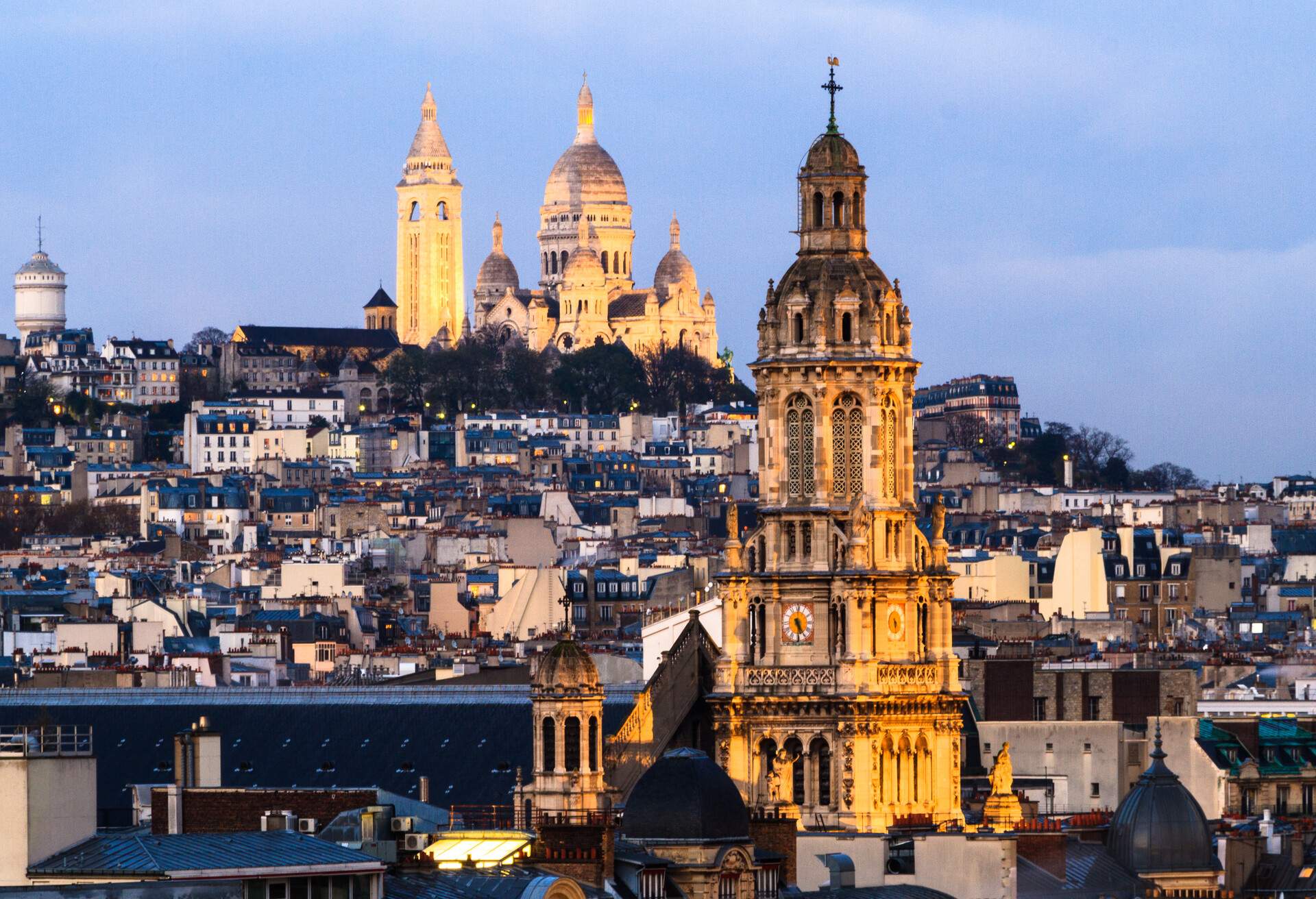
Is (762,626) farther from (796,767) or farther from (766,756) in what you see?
(796,767)

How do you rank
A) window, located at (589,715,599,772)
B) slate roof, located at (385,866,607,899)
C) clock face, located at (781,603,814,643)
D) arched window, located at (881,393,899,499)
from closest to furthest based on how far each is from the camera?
1. slate roof, located at (385,866,607,899)
2. window, located at (589,715,599,772)
3. clock face, located at (781,603,814,643)
4. arched window, located at (881,393,899,499)

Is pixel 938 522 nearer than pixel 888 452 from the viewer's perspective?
No

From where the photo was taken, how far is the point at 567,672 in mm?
47656

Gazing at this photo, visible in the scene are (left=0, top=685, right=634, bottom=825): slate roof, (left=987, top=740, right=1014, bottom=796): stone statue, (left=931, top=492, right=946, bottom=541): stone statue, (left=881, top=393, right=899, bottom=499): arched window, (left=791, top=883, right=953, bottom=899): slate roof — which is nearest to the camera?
(left=791, top=883, right=953, bottom=899): slate roof

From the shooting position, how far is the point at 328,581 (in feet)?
448

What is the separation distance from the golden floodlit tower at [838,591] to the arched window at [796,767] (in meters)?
0.02

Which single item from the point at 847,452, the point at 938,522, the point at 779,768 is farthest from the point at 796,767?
the point at 938,522

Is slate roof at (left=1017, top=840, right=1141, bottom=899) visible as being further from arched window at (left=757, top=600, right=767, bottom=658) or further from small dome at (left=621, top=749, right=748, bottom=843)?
arched window at (left=757, top=600, right=767, bottom=658)

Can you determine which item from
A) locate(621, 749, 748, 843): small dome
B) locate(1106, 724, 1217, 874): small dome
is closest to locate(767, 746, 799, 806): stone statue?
locate(1106, 724, 1217, 874): small dome

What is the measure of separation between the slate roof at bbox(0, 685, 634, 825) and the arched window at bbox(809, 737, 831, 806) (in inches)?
134

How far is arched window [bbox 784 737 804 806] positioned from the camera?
5272 cm

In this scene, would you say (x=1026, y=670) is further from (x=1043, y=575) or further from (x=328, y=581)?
(x=328, y=581)

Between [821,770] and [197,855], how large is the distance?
22.0 m

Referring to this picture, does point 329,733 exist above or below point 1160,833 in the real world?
above
